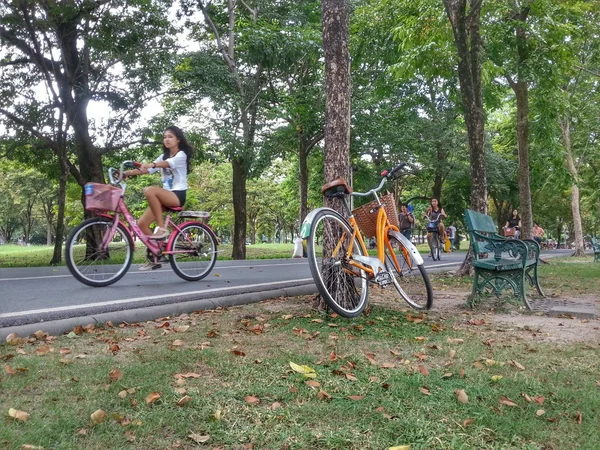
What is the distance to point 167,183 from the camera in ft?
23.2

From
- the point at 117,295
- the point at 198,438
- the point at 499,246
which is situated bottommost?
the point at 198,438

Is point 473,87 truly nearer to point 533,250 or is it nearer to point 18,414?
point 533,250

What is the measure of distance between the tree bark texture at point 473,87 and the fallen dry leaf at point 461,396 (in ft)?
24.8

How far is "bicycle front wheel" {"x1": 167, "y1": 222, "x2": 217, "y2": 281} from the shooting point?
290 inches

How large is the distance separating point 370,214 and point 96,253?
3544 mm

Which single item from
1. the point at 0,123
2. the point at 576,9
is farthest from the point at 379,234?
the point at 0,123

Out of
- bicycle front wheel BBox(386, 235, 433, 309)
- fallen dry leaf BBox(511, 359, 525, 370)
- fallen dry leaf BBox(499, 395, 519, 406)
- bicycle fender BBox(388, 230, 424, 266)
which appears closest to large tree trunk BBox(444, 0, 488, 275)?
bicycle front wheel BBox(386, 235, 433, 309)

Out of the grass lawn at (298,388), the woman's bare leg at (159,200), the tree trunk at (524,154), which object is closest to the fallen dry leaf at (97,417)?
the grass lawn at (298,388)

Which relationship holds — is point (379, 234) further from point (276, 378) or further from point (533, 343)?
point (276, 378)

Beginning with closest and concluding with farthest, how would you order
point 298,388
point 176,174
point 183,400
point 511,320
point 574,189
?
point 183,400, point 298,388, point 511,320, point 176,174, point 574,189

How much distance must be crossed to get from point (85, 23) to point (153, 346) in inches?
542

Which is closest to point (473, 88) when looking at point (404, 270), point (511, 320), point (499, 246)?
point (499, 246)

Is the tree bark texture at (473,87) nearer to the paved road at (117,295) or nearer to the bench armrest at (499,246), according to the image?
the bench armrest at (499,246)

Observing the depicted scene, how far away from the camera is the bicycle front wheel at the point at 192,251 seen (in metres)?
7.38
